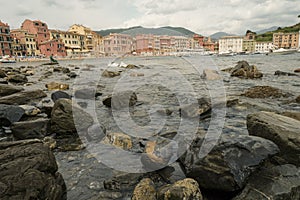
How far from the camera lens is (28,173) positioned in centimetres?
229

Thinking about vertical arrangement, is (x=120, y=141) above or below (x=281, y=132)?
below

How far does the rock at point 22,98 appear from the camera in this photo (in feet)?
24.3

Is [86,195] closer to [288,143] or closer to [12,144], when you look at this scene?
[12,144]

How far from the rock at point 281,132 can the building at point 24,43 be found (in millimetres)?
90640

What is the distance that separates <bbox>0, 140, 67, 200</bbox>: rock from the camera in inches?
83.9

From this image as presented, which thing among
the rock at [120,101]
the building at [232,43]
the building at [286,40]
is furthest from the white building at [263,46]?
the rock at [120,101]

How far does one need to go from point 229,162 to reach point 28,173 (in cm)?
266

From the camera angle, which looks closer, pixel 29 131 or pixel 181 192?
pixel 181 192

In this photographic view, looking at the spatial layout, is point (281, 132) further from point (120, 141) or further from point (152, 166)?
A: point (120, 141)

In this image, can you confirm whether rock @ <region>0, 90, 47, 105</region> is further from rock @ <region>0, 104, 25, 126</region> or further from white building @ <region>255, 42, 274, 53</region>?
white building @ <region>255, 42, 274, 53</region>

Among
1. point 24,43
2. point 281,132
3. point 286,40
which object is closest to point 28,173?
→ point 281,132

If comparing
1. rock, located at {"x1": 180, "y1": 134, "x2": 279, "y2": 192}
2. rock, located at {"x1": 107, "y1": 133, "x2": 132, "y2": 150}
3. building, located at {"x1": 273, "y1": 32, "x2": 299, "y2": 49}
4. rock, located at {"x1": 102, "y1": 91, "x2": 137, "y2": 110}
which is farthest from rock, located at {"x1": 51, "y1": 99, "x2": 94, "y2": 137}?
building, located at {"x1": 273, "y1": 32, "x2": 299, "y2": 49}

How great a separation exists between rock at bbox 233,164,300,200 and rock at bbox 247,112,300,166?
285 mm

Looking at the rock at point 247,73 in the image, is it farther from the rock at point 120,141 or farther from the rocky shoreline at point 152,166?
the rock at point 120,141
